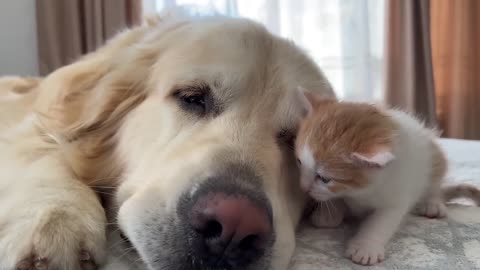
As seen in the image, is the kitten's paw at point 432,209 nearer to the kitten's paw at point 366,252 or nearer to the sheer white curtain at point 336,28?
the kitten's paw at point 366,252

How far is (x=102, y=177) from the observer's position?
151 centimetres

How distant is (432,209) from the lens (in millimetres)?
1523

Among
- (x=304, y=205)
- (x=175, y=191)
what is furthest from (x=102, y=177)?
(x=304, y=205)

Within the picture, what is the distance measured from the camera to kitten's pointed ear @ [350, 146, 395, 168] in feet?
3.72

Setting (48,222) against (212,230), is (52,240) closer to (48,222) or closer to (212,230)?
(48,222)

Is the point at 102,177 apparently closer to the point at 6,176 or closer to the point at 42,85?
the point at 6,176

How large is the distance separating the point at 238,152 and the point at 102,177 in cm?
48

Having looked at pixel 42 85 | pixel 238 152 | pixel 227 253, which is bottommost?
pixel 227 253

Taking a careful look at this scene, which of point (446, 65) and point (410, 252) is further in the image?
point (446, 65)

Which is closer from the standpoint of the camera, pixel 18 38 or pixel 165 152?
pixel 165 152

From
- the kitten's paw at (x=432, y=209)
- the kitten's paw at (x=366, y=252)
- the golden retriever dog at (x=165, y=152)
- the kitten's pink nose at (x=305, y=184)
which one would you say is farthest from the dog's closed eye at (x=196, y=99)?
the kitten's paw at (x=432, y=209)

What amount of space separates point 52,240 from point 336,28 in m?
4.59

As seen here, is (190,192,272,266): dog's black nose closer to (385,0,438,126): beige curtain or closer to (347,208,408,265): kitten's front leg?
(347,208,408,265): kitten's front leg

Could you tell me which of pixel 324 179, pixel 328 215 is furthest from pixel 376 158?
pixel 328 215
